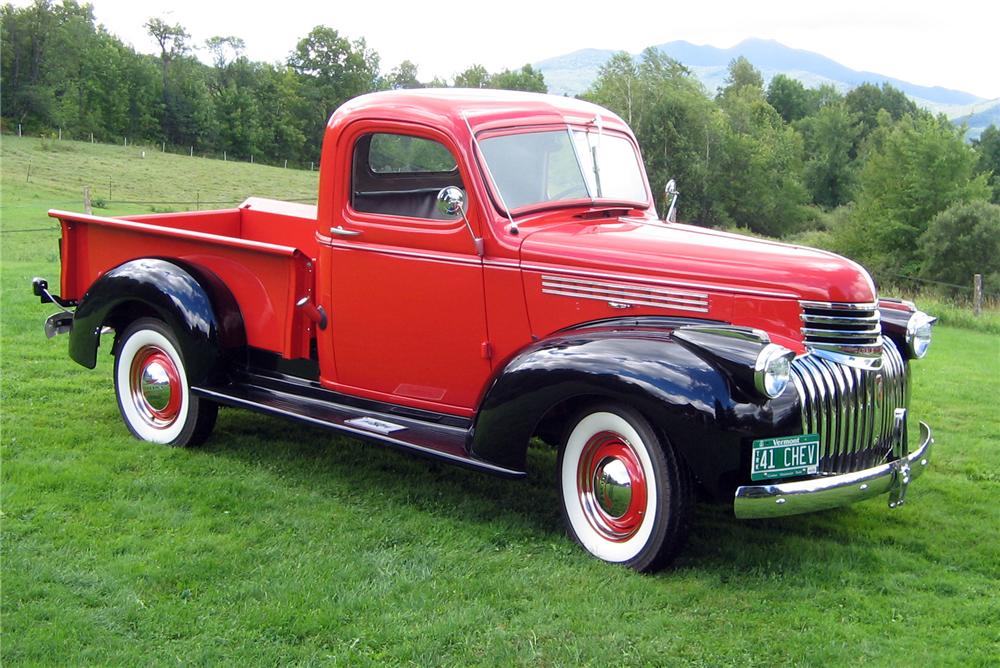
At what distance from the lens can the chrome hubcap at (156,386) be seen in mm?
6215

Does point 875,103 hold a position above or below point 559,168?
above

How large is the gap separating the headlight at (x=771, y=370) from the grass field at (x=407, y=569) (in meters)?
0.90

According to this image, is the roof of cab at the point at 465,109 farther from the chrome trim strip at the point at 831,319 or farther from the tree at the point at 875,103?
the tree at the point at 875,103

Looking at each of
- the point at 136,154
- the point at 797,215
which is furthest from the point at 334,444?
the point at 797,215

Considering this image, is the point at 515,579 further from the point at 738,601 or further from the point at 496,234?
the point at 496,234

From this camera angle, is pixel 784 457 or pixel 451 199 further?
pixel 451 199

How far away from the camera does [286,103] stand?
5581cm

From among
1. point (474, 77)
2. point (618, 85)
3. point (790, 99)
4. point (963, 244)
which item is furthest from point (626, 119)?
point (790, 99)

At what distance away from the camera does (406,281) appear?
5312 millimetres

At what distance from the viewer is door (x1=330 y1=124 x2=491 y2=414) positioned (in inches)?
203

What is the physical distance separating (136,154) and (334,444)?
161 ft

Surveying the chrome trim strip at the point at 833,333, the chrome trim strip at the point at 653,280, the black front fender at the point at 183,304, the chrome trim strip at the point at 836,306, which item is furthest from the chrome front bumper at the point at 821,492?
the black front fender at the point at 183,304

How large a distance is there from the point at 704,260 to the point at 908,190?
55425mm

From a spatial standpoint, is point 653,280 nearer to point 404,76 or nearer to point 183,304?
point 183,304
